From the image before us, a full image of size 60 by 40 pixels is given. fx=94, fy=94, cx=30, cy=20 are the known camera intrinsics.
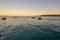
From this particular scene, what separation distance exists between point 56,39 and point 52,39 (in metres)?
0.57

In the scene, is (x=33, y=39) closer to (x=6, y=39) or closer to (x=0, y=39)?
(x=6, y=39)

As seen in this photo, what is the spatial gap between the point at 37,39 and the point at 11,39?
3730 mm

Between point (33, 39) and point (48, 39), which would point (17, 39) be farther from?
point (48, 39)

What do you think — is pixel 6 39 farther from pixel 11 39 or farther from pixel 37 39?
pixel 37 39

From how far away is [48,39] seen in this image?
44.3ft

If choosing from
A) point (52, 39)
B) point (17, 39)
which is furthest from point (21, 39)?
point (52, 39)

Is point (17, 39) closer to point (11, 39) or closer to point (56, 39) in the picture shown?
point (11, 39)

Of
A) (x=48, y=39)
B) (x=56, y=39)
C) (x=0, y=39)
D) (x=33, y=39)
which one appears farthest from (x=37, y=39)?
(x=0, y=39)

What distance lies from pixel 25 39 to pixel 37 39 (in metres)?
1.74

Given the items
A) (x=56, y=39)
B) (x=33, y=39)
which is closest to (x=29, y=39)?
(x=33, y=39)

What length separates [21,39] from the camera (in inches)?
529

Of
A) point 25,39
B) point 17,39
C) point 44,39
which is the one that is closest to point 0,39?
point 17,39

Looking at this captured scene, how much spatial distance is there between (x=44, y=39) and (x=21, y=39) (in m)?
3.30

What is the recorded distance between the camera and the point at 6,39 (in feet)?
43.9
